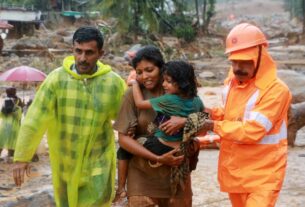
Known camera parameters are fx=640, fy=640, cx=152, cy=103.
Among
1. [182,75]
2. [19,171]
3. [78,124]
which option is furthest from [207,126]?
[19,171]

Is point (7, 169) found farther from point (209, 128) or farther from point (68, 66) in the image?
point (209, 128)

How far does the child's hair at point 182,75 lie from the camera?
3.62 m

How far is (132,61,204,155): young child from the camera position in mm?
3637

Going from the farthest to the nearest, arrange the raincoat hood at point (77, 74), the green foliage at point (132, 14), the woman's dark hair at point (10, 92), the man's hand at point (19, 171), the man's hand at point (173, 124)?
the green foliage at point (132, 14)
the woman's dark hair at point (10, 92)
the raincoat hood at point (77, 74)
the man's hand at point (19, 171)
the man's hand at point (173, 124)

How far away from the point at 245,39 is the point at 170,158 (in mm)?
823

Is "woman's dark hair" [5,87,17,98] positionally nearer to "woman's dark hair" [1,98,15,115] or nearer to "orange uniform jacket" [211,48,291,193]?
"woman's dark hair" [1,98,15,115]

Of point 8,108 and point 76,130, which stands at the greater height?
point 76,130

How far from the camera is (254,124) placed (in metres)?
3.64

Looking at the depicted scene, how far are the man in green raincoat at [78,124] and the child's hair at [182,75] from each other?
0.57 metres

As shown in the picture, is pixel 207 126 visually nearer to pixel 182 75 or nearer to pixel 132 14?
pixel 182 75

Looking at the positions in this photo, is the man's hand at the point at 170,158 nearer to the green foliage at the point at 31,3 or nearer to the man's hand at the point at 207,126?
the man's hand at the point at 207,126

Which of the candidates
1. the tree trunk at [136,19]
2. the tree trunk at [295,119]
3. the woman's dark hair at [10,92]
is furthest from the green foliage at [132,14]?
the tree trunk at [295,119]

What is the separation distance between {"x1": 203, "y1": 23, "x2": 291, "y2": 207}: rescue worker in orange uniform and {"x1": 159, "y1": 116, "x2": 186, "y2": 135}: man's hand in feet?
0.53

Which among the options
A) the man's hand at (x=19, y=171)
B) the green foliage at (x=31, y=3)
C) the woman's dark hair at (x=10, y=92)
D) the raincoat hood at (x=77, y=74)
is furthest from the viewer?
the green foliage at (x=31, y=3)
